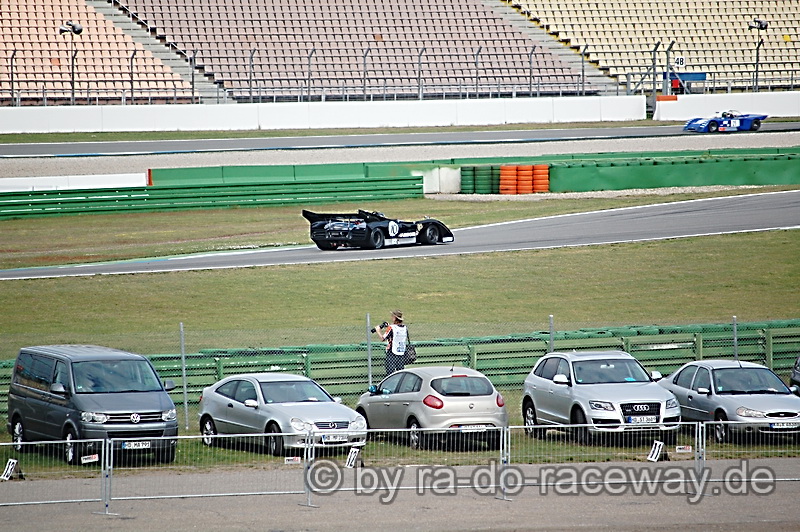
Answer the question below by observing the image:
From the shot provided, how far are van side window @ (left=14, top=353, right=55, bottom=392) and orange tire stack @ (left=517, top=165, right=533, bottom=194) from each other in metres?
27.3

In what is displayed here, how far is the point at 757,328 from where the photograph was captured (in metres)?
20.9

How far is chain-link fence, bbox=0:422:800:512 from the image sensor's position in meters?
12.0

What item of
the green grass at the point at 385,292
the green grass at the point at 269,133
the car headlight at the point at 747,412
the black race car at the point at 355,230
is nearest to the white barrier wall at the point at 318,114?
the green grass at the point at 269,133

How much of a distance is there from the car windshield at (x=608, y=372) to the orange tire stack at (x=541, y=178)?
81.1 feet

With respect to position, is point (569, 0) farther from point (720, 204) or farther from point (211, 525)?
point (211, 525)

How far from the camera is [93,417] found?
13.9 meters

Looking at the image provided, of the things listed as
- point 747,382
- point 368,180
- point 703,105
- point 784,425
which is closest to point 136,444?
point 784,425

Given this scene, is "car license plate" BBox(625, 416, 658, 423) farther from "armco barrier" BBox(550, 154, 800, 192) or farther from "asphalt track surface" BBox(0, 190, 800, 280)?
"armco barrier" BBox(550, 154, 800, 192)

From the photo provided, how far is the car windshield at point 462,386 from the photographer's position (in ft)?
49.8

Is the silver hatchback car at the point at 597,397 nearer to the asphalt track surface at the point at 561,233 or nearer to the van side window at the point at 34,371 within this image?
the van side window at the point at 34,371

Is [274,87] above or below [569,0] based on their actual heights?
below

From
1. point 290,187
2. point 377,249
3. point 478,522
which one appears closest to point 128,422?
point 478,522

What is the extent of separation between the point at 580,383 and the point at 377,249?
1506cm

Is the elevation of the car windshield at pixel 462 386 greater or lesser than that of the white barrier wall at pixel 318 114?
lesser
